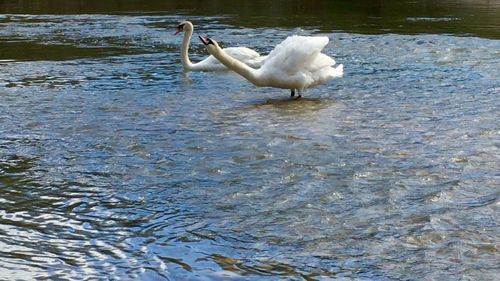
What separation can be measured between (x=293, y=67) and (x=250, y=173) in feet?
16.7

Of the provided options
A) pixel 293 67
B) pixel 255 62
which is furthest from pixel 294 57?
pixel 255 62

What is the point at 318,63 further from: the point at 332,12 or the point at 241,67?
the point at 332,12

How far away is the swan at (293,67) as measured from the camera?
13.0 metres

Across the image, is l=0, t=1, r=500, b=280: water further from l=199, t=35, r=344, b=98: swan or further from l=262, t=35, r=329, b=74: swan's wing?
l=262, t=35, r=329, b=74: swan's wing

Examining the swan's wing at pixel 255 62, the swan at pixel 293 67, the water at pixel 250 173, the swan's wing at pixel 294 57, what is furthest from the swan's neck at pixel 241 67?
the swan's wing at pixel 255 62

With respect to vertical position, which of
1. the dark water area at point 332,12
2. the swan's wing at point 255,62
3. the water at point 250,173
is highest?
the dark water area at point 332,12

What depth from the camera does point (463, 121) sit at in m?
10.5

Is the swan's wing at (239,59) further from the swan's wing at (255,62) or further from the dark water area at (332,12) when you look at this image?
the dark water area at (332,12)

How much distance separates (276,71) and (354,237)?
707 centimetres

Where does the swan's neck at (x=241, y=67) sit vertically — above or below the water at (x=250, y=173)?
above

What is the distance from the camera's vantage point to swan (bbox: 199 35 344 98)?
13016mm

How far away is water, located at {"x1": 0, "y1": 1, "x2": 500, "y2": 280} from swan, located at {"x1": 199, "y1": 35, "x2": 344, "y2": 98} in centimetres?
33

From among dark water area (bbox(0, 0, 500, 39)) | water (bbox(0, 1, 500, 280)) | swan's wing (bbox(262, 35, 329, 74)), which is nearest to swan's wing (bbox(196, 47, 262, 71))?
water (bbox(0, 1, 500, 280))

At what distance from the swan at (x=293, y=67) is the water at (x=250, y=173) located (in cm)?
33
